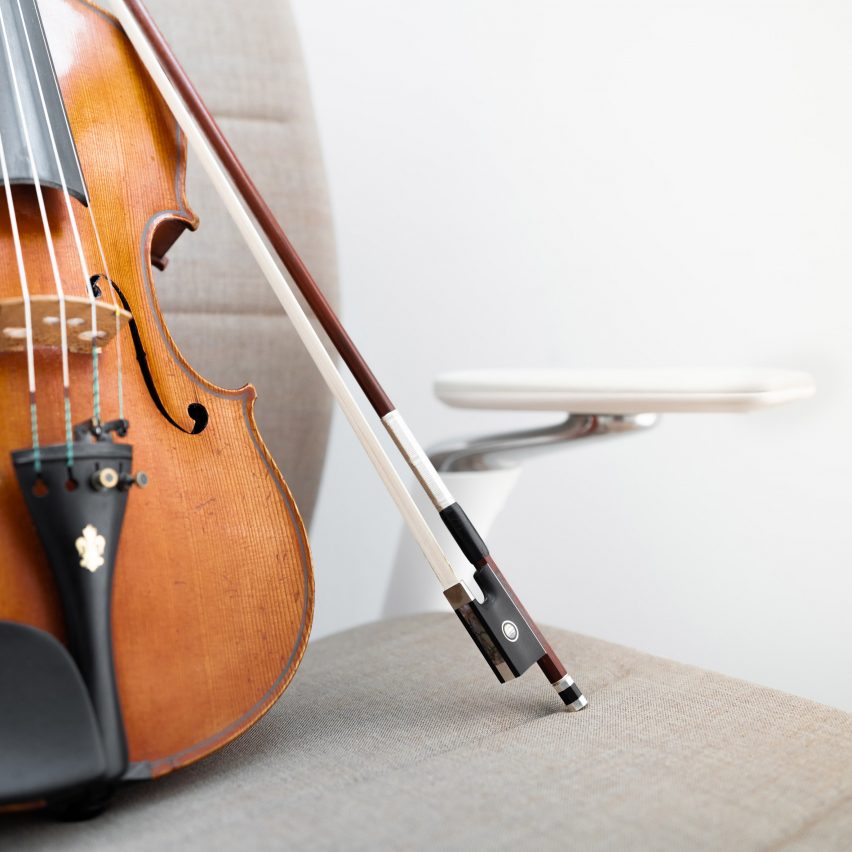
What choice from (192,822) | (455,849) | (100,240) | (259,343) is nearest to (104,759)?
(192,822)

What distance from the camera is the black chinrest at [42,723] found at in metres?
0.45

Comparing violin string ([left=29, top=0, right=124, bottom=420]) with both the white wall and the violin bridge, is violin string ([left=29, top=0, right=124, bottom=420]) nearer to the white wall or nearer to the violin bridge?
the violin bridge

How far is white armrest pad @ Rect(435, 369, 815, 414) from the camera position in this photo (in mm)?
683

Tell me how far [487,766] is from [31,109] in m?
0.52

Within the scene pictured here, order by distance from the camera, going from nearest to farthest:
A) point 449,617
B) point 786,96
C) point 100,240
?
point 100,240
point 449,617
point 786,96

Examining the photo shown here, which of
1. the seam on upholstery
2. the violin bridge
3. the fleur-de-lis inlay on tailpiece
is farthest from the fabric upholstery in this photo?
the violin bridge

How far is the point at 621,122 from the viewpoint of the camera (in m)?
1.17

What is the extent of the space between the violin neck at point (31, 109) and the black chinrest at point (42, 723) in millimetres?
307

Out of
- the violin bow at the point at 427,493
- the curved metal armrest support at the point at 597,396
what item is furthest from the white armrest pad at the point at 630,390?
the violin bow at the point at 427,493

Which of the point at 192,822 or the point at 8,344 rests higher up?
the point at 8,344

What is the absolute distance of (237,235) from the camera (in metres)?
0.98

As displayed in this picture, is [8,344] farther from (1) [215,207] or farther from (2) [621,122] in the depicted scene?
(2) [621,122]

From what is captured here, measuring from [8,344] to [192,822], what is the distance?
0.91ft

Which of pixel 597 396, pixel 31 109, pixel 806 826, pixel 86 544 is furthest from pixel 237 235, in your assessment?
pixel 806 826
